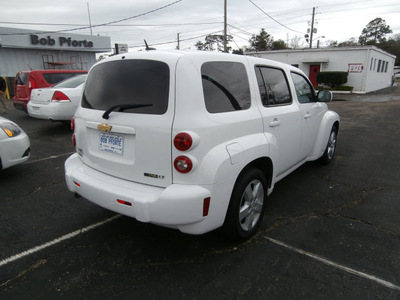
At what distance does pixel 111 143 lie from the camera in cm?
267

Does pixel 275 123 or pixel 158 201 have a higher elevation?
pixel 275 123

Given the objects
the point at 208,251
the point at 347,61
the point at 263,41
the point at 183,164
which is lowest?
the point at 208,251

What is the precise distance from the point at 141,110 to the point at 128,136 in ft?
0.85

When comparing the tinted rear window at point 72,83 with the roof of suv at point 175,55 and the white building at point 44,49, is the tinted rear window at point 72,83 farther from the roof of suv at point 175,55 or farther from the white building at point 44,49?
the white building at point 44,49

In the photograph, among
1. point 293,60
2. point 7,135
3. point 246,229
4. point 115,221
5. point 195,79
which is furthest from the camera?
point 293,60

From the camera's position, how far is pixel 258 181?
297 cm

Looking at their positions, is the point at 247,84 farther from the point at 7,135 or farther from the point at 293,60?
the point at 293,60

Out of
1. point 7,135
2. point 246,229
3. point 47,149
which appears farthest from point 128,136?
point 47,149

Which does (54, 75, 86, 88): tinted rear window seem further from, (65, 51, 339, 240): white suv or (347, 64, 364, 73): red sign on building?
(347, 64, 364, 73): red sign on building

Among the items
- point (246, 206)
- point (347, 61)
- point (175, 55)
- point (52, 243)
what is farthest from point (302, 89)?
point (347, 61)

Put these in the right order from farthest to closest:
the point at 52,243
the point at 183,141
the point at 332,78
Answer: the point at 332,78 → the point at 52,243 → the point at 183,141

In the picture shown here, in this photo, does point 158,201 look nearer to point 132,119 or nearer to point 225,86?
point 132,119

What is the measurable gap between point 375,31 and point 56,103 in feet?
313

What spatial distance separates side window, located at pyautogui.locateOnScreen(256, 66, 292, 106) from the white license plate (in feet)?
5.12
